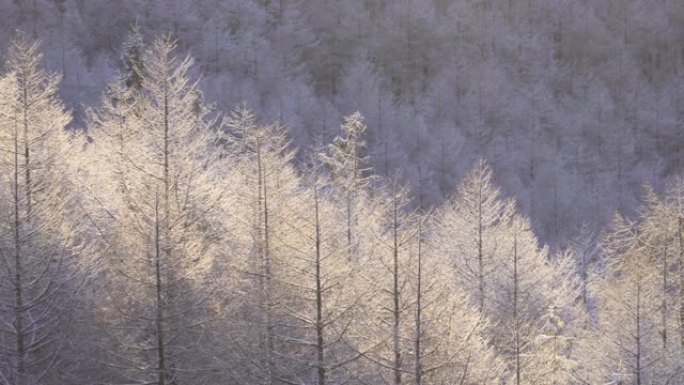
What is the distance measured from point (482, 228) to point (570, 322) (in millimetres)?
7807

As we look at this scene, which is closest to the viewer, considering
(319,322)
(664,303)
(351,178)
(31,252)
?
(319,322)

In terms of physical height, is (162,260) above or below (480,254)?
below

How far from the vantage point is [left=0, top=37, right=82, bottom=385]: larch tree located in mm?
13961

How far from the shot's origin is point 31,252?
1460cm

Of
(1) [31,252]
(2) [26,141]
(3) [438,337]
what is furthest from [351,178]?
(1) [31,252]

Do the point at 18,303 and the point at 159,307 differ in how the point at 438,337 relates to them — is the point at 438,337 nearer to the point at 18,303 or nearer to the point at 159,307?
the point at 159,307

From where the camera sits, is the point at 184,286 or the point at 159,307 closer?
the point at 159,307

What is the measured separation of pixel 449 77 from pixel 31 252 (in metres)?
96.5

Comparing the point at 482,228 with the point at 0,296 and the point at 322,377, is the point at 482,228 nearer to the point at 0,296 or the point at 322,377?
the point at 322,377

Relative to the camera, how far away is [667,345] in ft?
68.5

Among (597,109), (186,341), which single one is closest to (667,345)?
(186,341)

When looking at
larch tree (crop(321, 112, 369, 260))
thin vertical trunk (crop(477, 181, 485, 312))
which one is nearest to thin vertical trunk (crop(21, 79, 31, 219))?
larch tree (crop(321, 112, 369, 260))

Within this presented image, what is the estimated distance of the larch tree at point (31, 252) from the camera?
14.0 m

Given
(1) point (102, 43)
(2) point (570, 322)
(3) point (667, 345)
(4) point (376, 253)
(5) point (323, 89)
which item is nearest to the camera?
(4) point (376, 253)
